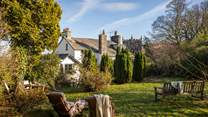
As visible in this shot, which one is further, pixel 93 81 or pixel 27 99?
pixel 93 81

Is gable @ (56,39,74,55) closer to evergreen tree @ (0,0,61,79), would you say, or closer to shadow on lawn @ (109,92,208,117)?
evergreen tree @ (0,0,61,79)

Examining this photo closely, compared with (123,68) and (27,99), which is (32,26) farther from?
(123,68)

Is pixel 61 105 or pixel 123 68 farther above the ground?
pixel 123 68

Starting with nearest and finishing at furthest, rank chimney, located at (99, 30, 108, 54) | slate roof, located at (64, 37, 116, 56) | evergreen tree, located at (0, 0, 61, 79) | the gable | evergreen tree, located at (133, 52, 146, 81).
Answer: evergreen tree, located at (0, 0, 61, 79), evergreen tree, located at (133, 52, 146, 81), chimney, located at (99, 30, 108, 54), the gable, slate roof, located at (64, 37, 116, 56)

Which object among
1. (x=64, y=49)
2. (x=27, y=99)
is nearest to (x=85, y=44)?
(x=64, y=49)

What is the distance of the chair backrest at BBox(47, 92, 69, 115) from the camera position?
9.42 m

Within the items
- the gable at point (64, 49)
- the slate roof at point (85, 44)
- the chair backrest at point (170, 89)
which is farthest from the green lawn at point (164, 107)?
the slate roof at point (85, 44)

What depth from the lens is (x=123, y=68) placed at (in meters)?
24.1

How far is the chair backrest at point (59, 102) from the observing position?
942 cm

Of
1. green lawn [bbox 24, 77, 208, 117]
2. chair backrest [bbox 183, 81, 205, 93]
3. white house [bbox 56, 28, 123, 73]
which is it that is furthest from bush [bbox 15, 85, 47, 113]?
white house [bbox 56, 28, 123, 73]

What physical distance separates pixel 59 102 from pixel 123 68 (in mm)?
15025

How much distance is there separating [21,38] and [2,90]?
4676 millimetres

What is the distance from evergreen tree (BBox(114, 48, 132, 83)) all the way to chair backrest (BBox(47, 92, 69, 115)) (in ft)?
47.6

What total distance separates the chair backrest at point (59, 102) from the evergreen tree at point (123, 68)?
47.6 ft
